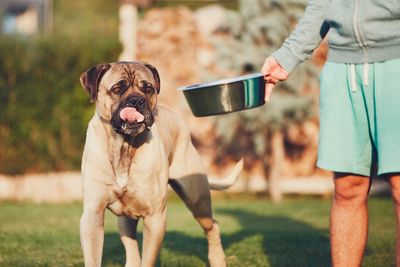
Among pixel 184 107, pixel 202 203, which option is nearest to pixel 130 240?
Result: pixel 202 203

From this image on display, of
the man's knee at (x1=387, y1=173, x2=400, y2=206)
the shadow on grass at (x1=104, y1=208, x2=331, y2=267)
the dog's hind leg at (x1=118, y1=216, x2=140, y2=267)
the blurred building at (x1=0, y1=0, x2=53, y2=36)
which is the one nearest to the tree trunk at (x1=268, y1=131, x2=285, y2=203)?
the shadow on grass at (x1=104, y1=208, x2=331, y2=267)

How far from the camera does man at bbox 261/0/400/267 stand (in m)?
4.04

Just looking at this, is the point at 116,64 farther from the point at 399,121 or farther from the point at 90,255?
the point at 399,121

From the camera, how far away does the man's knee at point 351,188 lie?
4.32 meters

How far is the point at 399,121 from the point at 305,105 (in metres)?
8.92

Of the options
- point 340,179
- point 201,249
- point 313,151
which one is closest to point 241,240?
point 201,249

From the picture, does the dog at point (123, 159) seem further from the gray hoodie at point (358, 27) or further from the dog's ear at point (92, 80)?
the gray hoodie at point (358, 27)

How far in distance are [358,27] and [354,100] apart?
405 mm

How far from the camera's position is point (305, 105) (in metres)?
12.9

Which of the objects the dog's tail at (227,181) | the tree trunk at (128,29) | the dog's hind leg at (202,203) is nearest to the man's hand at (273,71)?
the dog's hind leg at (202,203)

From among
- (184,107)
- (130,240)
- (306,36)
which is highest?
(306,36)

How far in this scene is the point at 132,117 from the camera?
182 inches

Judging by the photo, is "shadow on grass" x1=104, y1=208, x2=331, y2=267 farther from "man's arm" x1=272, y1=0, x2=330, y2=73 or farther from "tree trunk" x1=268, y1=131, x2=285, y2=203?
"tree trunk" x1=268, y1=131, x2=285, y2=203

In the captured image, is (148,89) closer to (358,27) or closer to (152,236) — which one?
(152,236)
